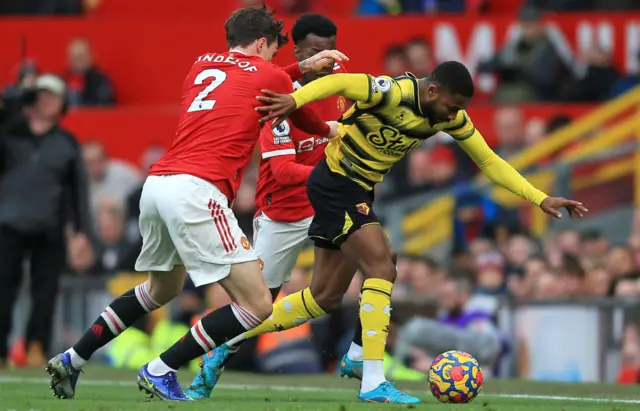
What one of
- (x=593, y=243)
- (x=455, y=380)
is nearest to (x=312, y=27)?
(x=455, y=380)

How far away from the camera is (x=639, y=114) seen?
17.4 m

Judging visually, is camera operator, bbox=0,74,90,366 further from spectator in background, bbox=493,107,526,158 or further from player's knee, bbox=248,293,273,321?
player's knee, bbox=248,293,273,321

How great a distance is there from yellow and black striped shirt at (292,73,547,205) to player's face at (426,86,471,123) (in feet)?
0.32

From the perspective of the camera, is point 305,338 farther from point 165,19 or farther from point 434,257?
point 165,19

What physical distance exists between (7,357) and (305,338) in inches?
107

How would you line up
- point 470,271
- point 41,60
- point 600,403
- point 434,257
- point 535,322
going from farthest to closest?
point 41,60 → point 434,257 → point 470,271 → point 535,322 → point 600,403

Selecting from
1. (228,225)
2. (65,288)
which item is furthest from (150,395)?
(65,288)

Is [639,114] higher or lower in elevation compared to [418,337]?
higher

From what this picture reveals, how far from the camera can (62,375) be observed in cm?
946

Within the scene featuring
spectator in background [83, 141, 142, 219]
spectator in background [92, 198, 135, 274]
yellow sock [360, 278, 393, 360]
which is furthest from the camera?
spectator in background [83, 141, 142, 219]

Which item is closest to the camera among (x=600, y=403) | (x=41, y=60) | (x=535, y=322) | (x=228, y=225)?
(x=228, y=225)

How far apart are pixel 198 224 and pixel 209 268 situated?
257 millimetres

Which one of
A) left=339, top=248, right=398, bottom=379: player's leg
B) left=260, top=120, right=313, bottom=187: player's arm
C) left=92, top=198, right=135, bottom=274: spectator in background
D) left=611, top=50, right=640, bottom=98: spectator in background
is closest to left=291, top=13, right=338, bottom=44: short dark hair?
left=260, top=120, right=313, bottom=187: player's arm

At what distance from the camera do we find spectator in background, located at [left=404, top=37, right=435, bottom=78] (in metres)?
17.9
